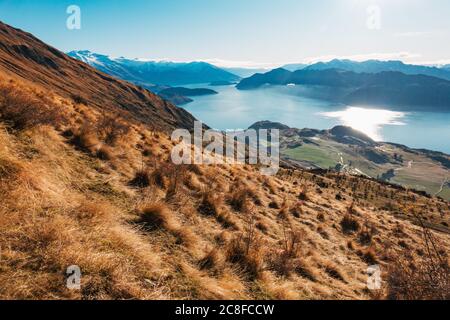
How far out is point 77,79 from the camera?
88.1m

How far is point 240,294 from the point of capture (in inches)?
188

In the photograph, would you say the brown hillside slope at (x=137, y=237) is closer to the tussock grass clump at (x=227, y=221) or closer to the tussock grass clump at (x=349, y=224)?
the tussock grass clump at (x=227, y=221)

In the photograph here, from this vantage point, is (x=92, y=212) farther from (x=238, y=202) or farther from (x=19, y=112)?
(x=238, y=202)

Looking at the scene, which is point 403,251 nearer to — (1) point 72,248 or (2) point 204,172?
(2) point 204,172

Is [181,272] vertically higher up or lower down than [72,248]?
lower down

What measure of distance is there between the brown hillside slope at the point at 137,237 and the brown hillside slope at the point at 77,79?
61.9 m

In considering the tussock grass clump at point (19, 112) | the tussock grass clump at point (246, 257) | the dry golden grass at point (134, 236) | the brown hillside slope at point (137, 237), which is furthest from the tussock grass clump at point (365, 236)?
the tussock grass clump at point (19, 112)

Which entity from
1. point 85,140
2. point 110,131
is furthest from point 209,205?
point 110,131

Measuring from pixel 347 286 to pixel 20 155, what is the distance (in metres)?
8.22

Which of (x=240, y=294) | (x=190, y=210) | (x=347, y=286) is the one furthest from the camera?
(x=190, y=210)

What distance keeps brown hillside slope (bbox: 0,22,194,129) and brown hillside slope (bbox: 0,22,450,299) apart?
6190 cm

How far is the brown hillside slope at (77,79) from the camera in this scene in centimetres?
7112

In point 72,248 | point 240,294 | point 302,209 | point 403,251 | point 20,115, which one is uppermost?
point 20,115
